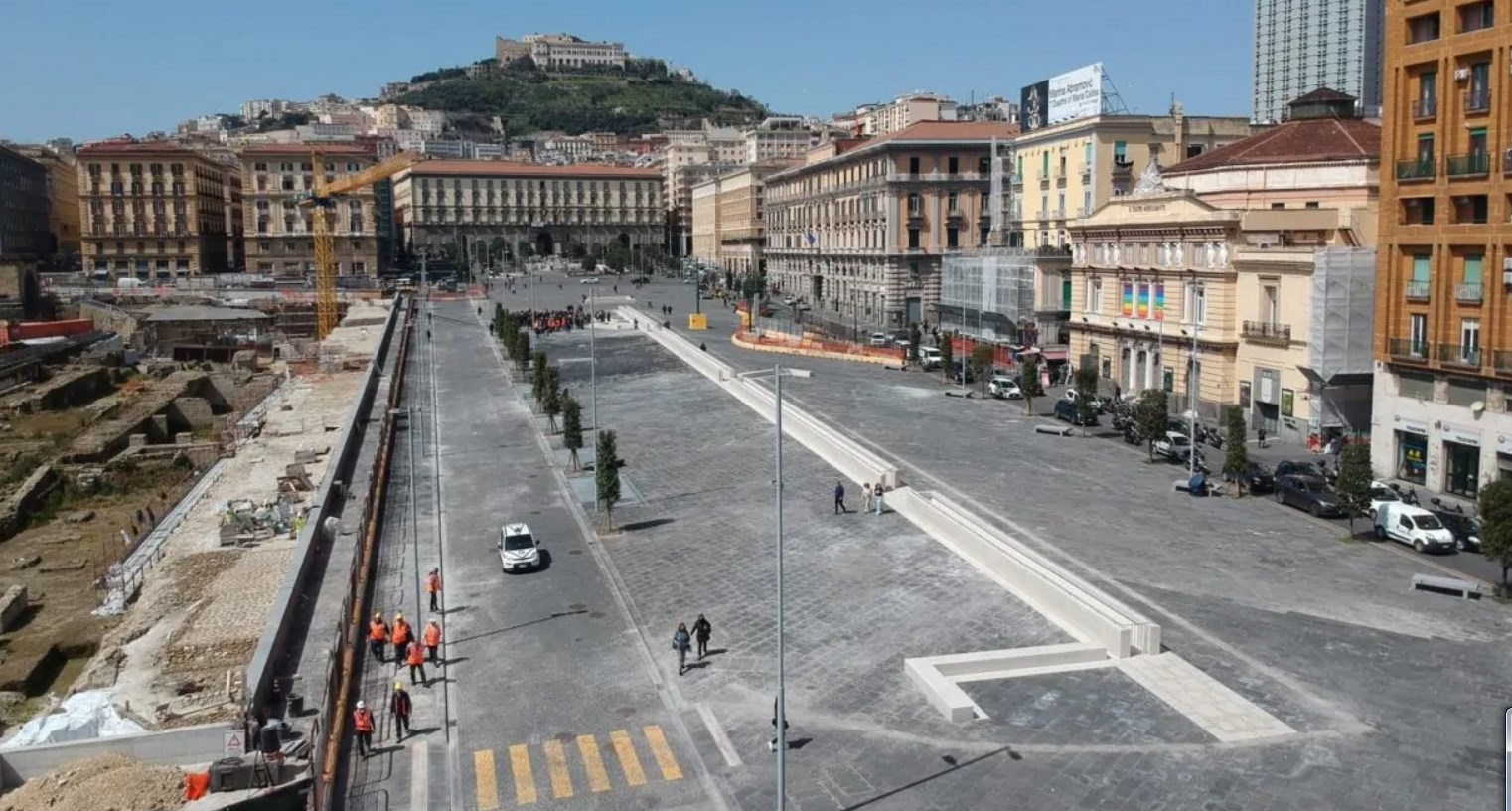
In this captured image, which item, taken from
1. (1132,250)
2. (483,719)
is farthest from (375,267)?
(483,719)

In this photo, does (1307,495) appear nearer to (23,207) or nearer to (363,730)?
(363,730)

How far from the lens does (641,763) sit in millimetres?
22422

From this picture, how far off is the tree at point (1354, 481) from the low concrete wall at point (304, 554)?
28213mm

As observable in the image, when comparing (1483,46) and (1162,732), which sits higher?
(1483,46)

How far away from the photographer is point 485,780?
72.0 feet

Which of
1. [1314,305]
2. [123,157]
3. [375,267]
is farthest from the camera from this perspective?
[375,267]

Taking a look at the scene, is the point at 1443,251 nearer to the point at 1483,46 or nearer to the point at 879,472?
the point at 1483,46

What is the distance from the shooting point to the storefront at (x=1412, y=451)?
4359 centimetres

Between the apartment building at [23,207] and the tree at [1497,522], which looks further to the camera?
the apartment building at [23,207]

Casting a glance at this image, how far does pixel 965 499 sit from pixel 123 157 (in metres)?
140

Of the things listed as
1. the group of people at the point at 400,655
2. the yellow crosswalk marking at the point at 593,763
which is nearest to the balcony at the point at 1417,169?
the group of people at the point at 400,655

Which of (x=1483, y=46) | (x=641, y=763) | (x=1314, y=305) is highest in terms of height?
(x=1483, y=46)

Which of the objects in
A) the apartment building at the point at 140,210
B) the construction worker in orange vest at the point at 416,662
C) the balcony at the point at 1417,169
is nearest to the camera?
the construction worker in orange vest at the point at 416,662

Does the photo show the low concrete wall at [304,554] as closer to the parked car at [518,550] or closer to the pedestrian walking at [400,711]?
the pedestrian walking at [400,711]
